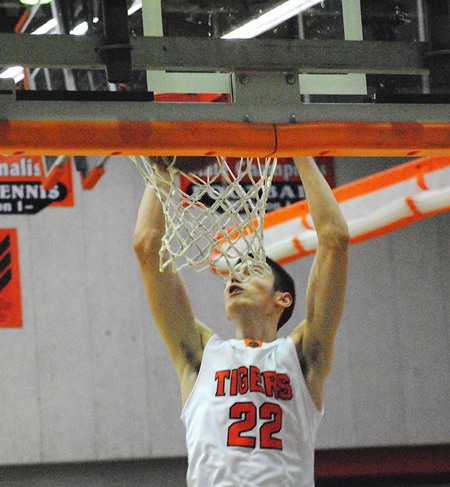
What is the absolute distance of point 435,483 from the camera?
10.4 m

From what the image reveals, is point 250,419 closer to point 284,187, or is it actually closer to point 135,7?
point 135,7

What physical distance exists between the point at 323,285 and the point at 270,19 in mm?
1165

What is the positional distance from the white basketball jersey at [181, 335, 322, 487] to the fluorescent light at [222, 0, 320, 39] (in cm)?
133

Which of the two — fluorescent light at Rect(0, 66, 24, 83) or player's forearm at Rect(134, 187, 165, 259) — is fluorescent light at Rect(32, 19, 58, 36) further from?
player's forearm at Rect(134, 187, 165, 259)

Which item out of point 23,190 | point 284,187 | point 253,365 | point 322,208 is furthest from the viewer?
point 284,187

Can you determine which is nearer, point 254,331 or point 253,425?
point 253,425

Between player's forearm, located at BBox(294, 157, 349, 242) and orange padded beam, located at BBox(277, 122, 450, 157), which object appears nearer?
orange padded beam, located at BBox(277, 122, 450, 157)

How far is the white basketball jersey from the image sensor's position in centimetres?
402

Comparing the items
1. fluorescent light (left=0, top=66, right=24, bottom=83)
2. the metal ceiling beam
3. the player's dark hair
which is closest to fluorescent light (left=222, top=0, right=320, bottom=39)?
the metal ceiling beam

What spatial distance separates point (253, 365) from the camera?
167 inches

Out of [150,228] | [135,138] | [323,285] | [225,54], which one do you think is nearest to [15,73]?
[135,138]

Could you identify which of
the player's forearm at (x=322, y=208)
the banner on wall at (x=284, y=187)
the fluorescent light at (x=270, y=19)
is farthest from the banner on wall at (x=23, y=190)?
the fluorescent light at (x=270, y=19)

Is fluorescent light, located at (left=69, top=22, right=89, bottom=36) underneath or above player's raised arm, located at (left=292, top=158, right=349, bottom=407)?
above

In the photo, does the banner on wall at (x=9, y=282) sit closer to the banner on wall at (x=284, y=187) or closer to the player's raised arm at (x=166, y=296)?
the banner on wall at (x=284, y=187)
